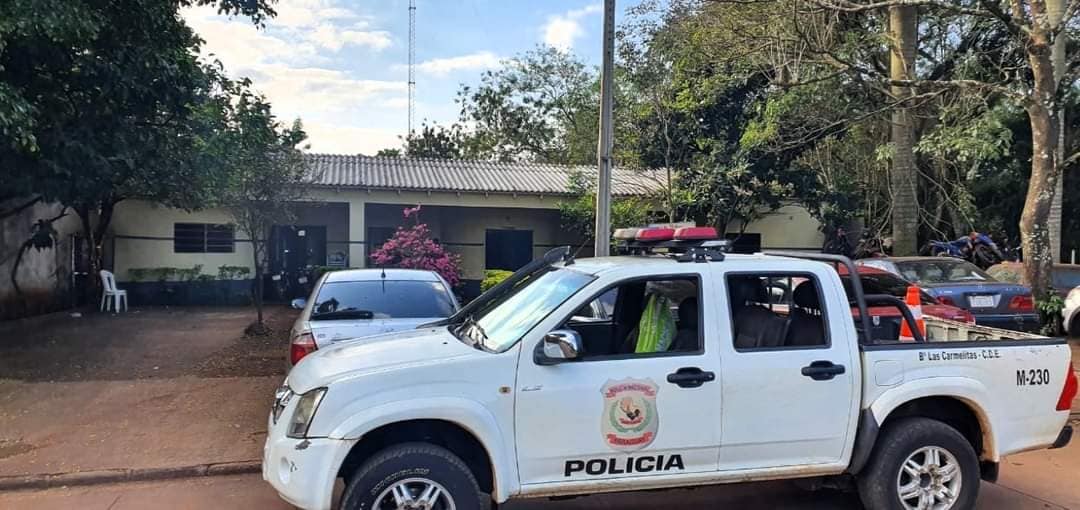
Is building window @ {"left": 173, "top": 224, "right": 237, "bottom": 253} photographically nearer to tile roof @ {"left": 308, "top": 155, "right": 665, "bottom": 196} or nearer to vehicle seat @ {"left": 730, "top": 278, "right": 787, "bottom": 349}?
tile roof @ {"left": 308, "top": 155, "right": 665, "bottom": 196}

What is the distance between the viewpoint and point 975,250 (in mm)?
16953

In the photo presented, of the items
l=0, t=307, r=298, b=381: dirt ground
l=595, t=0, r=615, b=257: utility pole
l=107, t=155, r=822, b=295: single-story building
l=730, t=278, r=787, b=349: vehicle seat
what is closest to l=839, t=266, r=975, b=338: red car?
l=595, t=0, r=615, b=257: utility pole

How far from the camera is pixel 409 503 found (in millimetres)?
3680

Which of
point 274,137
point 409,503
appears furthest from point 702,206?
point 409,503

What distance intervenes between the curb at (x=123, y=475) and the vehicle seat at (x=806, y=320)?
4.18 meters

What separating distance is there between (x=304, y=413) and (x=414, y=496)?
72 centimetres

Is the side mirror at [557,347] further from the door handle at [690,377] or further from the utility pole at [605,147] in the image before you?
the utility pole at [605,147]

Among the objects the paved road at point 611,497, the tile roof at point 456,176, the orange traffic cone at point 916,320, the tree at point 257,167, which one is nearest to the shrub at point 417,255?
the tree at point 257,167

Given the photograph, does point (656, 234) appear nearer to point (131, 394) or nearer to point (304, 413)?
point (304, 413)

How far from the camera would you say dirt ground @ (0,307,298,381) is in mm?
9000

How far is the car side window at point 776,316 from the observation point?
424 cm

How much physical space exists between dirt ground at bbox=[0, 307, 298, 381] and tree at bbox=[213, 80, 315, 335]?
3.63 feet

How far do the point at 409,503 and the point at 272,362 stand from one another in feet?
21.8

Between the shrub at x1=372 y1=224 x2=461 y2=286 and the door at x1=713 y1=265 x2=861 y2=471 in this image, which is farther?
the shrub at x1=372 y1=224 x2=461 y2=286
